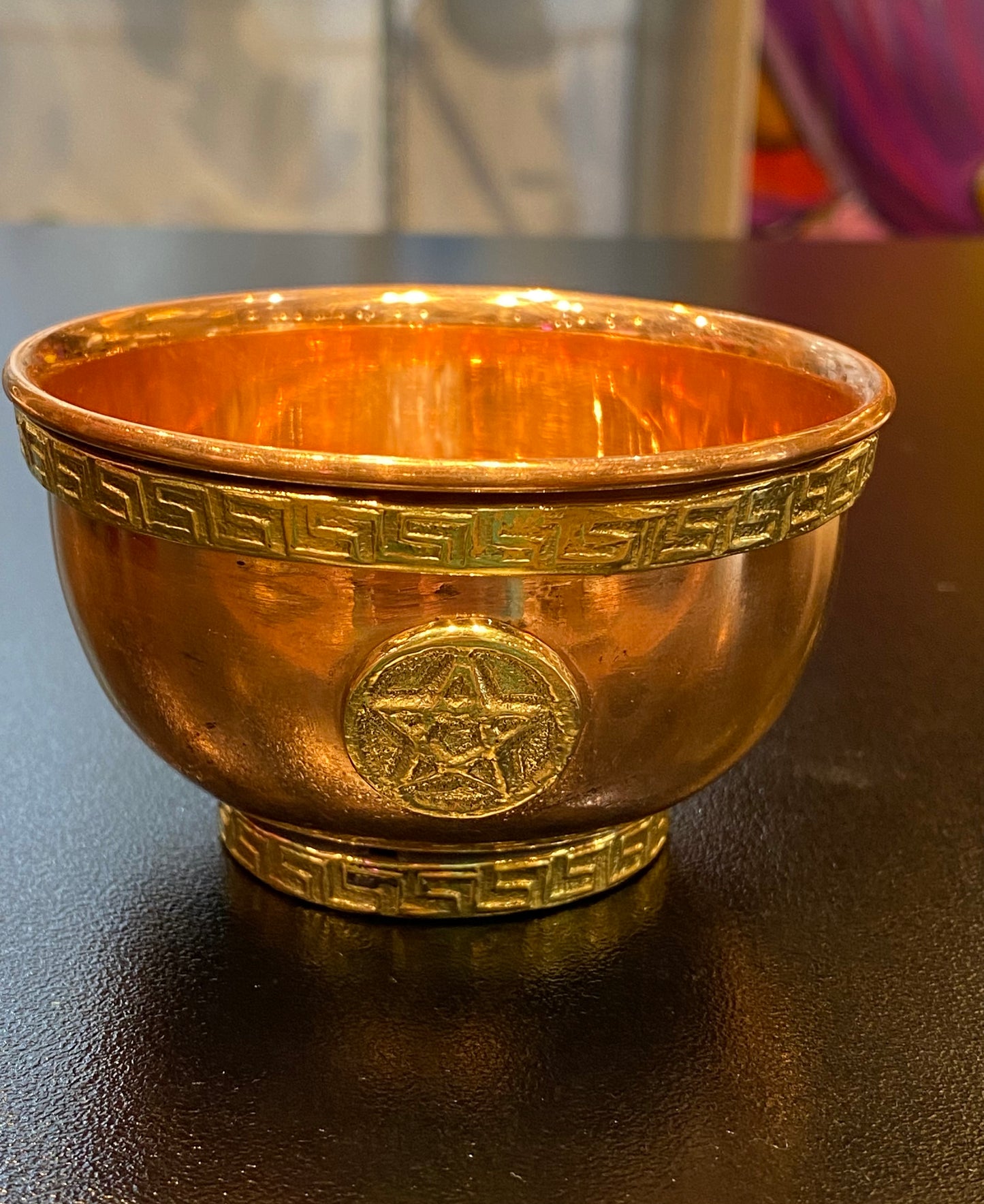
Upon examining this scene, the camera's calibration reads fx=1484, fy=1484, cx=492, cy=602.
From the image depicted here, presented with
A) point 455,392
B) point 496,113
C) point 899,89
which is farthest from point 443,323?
point 899,89

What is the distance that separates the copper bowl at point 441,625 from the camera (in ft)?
1.84

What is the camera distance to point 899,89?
12.4ft

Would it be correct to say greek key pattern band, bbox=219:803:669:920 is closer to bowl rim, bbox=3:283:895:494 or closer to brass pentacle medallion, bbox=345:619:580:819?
brass pentacle medallion, bbox=345:619:580:819

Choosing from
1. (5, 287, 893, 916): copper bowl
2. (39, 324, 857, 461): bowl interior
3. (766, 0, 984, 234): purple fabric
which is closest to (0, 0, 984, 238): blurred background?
(766, 0, 984, 234): purple fabric

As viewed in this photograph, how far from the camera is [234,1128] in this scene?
590 mm

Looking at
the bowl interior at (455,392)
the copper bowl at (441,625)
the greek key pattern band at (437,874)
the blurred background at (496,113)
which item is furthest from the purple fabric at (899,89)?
the greek key pattern band at (437,874)

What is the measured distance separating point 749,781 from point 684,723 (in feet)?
0.89

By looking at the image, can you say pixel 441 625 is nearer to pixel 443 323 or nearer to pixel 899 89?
pixel 443 323

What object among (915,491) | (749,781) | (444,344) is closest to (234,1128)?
(749,781)

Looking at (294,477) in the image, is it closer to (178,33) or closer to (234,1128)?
(234,1128)

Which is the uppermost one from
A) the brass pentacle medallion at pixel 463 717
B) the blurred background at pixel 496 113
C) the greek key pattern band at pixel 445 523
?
the greek key pattern band at pixel 445 523

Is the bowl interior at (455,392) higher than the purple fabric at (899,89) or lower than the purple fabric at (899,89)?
higher

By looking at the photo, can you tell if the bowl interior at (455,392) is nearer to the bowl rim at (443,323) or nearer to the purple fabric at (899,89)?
the bowl rim at (443,323)

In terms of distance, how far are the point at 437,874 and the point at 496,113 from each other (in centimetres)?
341
